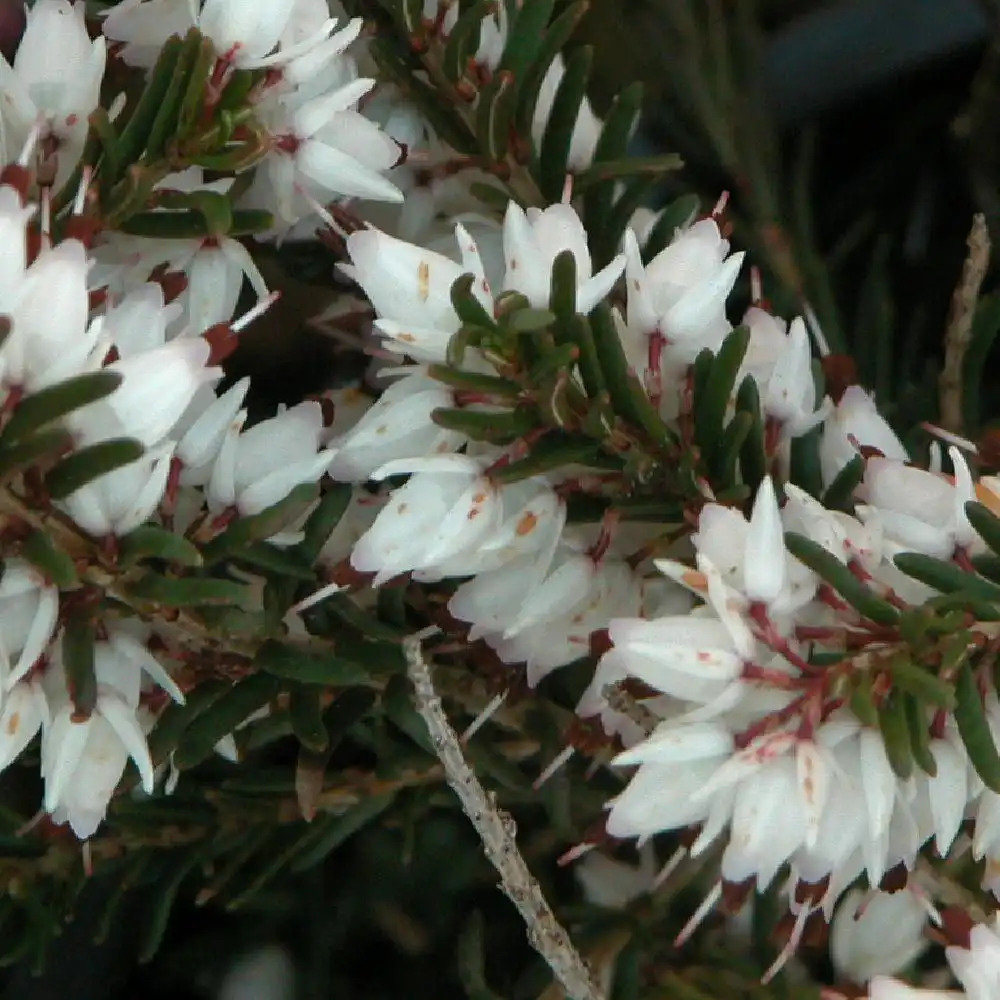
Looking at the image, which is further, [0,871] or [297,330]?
[297,330]

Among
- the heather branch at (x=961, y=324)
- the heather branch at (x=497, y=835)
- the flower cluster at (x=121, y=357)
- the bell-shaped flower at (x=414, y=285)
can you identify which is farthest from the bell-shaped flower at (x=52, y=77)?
the heather branch at (x=961, y=324)

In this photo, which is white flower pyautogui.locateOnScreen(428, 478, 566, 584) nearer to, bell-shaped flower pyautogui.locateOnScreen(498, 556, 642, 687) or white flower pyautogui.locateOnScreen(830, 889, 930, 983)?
bell-shaped flower pyautogui.locateOnScreen(498, 556, 642, 687)

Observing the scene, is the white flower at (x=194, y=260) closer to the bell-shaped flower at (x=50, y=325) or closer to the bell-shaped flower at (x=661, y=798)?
the bell-shaped flower at (x=50, y=325)

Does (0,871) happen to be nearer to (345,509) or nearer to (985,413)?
(345,509)

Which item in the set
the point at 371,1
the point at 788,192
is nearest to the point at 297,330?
the point at 371,1

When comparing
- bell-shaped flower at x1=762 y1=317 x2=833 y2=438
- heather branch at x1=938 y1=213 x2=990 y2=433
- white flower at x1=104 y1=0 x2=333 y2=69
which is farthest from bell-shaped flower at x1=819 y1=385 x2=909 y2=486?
white flower at x1=104 y1=0 x2=333 y2=69

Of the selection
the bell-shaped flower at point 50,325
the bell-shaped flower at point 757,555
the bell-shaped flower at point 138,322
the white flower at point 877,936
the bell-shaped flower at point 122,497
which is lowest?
the white flower at point 877,936
